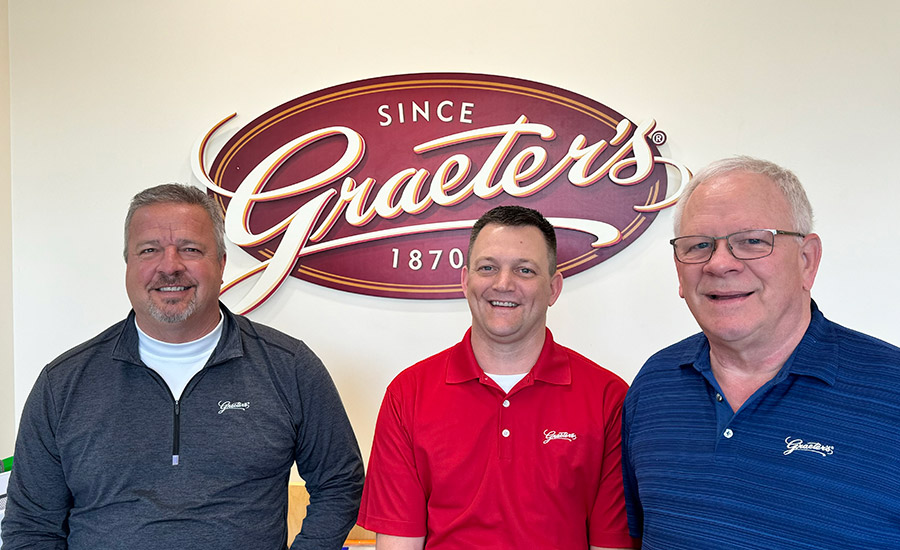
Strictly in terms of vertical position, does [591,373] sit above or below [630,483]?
above

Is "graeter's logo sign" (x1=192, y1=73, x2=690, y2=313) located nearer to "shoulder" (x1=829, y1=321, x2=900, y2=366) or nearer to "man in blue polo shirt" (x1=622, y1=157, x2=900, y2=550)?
"man in blue polo shirt" (x1=622, y1=157, x2=900, y2=550)

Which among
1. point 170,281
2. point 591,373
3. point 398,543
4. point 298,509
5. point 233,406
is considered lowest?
point 298,509

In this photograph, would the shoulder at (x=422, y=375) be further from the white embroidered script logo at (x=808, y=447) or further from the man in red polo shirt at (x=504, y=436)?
the white embroidered script logo at (x=808, y=447)

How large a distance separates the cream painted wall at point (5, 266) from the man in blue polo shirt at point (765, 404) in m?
2.48

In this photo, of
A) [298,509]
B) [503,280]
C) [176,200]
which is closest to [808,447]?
[503,280]

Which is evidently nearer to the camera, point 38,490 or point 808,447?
point 808,447

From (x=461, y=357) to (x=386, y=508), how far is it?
17.9 inches

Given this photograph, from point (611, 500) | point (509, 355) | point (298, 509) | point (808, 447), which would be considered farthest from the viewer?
point (298, 509)

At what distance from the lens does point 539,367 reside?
1.89 m

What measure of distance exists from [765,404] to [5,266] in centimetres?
279

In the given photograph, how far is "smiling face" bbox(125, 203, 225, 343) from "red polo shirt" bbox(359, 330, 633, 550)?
23.6 inches

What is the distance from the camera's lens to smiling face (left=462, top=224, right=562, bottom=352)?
186cm

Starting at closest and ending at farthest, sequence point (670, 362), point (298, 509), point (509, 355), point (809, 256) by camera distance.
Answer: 1. point (809, 256)
2. point (670, 362)
3. point (509, 355)
4. point (298, 509)

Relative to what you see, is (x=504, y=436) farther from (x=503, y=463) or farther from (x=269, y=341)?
(x=269, y=341)
